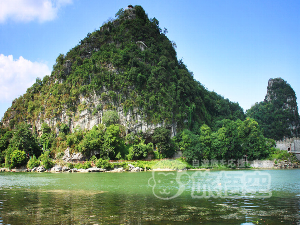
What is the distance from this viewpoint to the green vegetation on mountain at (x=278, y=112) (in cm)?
8881

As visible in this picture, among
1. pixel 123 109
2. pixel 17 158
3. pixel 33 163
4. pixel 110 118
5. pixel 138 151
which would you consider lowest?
pixel 33 163

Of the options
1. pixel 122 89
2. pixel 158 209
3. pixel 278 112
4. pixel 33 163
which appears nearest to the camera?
pixel 158 209

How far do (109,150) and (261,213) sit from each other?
44977 millimetres

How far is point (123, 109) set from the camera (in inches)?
2547

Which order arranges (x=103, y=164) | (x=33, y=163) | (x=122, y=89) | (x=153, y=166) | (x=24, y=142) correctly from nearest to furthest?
1. (x=103, y=164)
2. (x=153, y=166)
3. (x=33, y=163)
4. (x=24, y=142)
5. (x=122, y=89)

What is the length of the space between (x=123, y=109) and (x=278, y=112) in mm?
58685

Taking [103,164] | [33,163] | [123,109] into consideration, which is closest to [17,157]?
[33,163]

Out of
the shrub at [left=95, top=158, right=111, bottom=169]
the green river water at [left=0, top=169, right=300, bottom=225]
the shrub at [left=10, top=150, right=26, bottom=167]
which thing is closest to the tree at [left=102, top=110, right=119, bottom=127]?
the shrub at [left=95, top=158, right=111, bottom=169]

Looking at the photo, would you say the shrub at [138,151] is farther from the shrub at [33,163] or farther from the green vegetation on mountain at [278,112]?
the green vegetation on mountain at [278,112]

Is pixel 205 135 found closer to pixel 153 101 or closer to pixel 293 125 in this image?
pixel 153 101

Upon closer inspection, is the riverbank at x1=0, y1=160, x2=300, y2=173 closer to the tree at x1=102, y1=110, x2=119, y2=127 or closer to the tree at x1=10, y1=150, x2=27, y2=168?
the tree at x1=10, y1=150, x2=27, y2=168

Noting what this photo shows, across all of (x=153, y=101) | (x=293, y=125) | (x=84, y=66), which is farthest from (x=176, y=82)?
(x=293, y=125)

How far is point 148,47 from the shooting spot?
246ft

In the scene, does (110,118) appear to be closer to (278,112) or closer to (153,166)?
(153,166)
